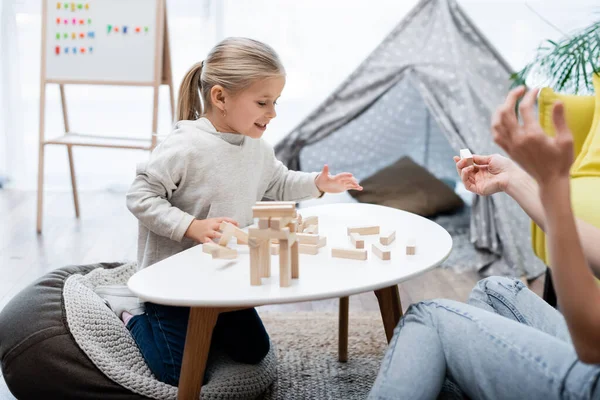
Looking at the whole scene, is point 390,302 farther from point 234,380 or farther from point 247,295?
point 247,295

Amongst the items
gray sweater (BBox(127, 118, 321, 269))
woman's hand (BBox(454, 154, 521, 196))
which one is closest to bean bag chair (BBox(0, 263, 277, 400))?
gray sweater (BBox(127, 118, 321, 269))

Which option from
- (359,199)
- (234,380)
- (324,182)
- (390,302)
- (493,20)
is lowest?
(359,199)

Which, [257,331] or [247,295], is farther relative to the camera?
[257,331]

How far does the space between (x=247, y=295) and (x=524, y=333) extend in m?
0.42

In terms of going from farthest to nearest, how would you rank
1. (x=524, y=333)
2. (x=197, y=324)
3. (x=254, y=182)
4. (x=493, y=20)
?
1. (x=493, y=20)
2. (x=254, y=182)
3. (x=197, y=324)
4. (x=524, y=333)

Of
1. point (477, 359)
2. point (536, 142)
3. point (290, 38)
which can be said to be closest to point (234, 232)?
point (477, 359)

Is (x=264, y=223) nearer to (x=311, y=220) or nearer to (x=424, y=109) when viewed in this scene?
(x=311, y=220)

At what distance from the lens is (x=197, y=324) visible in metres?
1.13

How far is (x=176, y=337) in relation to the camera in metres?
1.42

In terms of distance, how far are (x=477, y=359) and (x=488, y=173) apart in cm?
50

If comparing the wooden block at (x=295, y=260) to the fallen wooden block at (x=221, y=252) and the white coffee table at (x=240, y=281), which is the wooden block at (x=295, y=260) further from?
the fallen wooden block at (x=221, y=252)

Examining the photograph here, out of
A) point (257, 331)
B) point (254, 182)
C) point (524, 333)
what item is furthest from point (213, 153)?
point (524, 333)

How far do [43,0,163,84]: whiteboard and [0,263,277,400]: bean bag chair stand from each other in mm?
1608

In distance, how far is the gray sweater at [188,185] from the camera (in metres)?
1.40
